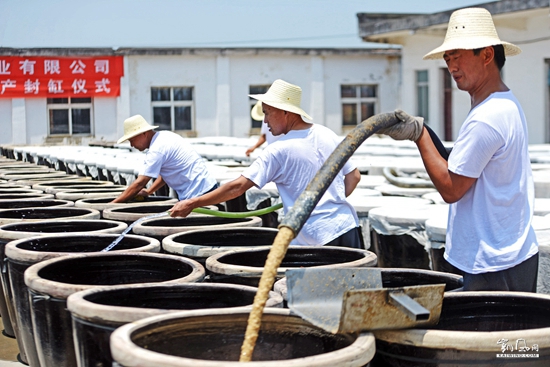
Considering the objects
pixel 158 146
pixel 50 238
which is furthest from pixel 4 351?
pixel 158 146

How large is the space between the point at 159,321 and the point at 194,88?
2627cm

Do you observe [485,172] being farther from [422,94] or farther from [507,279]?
[422,94]

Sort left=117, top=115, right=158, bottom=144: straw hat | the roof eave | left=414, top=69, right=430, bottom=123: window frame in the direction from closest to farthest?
1. left=117, top=115, right=158, bottom=144: straw hat
2. the roof eave
3. left=414, top=69, right=430, bottom=123: window frame

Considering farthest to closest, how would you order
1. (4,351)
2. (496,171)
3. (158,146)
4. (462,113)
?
(462,113) → (158,146) → (4,351) → (496,171)

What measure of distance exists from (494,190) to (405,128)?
0.40 m

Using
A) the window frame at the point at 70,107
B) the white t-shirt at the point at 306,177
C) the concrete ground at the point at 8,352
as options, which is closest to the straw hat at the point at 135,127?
the concrete ground at the point at 8,352

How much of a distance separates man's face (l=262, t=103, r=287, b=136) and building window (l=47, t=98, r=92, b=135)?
24014mm

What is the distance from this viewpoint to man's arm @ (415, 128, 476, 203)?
2828 millimetres

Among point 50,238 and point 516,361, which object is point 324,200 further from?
point 516,361

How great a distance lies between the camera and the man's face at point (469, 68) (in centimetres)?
295

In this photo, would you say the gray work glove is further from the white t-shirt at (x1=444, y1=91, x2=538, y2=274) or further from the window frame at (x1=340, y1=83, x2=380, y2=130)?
the window frame at (x1=340, y1=83, x2=380, y2=130)

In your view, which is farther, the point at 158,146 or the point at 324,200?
the point at 158,146

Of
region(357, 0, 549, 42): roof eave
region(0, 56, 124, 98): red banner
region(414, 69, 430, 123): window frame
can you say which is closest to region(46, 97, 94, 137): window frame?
region(0, 56, 124, 98): red banner

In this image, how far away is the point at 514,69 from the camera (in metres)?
19.0
